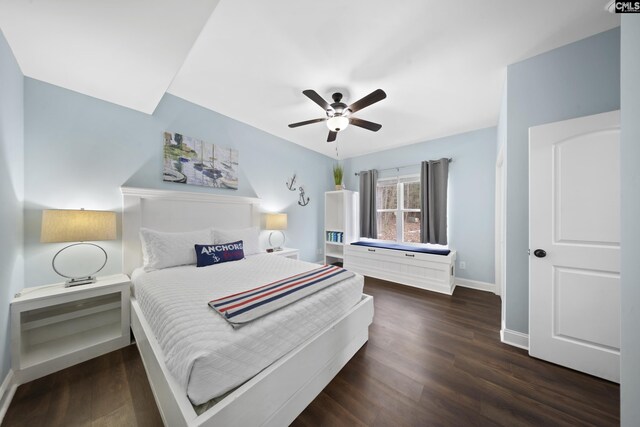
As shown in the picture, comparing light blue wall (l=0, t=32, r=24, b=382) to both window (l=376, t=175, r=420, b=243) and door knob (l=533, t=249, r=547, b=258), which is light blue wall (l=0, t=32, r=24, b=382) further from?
window (l=376, t=175, r=420, b=243)

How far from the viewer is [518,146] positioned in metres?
2.01

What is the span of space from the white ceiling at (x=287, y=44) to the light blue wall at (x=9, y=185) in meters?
0.22

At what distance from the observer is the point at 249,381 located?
3.54 feet

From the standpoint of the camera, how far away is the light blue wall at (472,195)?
3299mm

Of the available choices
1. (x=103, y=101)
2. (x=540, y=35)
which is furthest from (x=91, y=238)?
(x=540, y=35)

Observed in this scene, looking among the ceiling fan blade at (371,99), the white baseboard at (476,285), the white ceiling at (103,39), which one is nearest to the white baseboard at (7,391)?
the white ceiling at (103,39)

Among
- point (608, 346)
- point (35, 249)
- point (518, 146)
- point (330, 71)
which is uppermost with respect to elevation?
point (330, 71)

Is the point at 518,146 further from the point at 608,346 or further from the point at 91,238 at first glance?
the point at 91,238

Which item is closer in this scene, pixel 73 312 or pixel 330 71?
pixel 73 312

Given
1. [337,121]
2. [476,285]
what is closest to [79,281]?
[337,121]

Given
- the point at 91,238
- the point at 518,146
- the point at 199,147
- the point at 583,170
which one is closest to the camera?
the point at 583,170

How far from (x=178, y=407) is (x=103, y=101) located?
2804 mm

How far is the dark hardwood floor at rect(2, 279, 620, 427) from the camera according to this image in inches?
51.7

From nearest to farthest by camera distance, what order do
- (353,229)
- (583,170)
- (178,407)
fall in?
(178,407) → (583,170) → (353,229)
